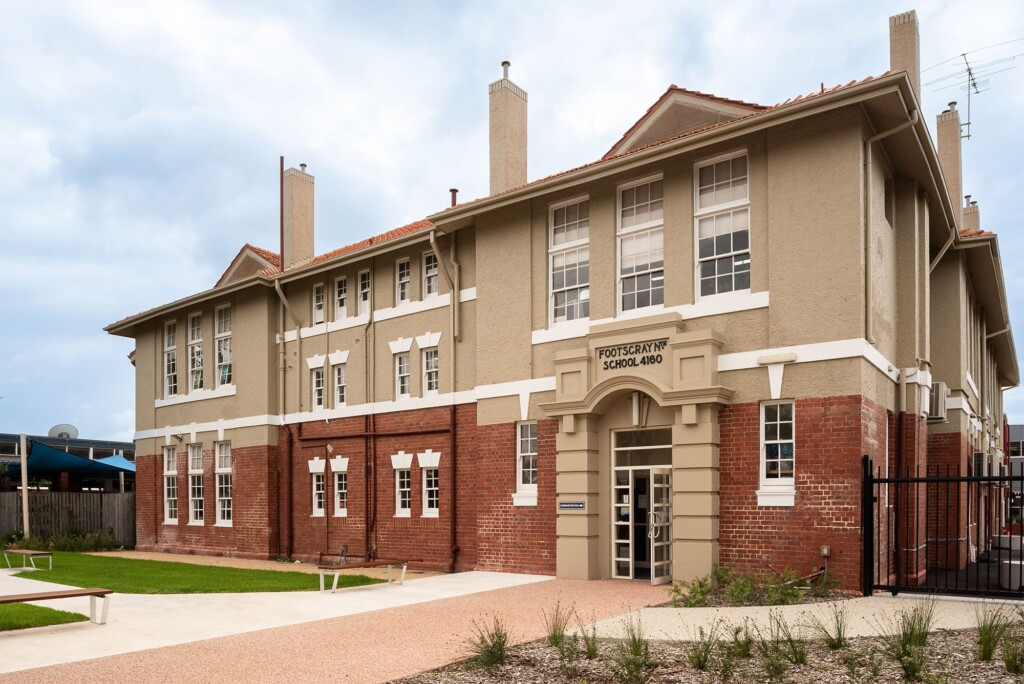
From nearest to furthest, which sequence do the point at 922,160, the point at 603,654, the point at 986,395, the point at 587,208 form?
the point at 603,654 → the point at 922,160 → the point at 587,208 → the point at 986,395

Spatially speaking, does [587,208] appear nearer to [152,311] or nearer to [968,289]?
[968,289]

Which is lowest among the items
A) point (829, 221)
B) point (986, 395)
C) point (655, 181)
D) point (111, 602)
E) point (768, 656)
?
point (111, 602)

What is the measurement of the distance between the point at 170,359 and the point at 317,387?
796 centimetres

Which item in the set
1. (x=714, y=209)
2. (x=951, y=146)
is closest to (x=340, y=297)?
(x=714, y=209)

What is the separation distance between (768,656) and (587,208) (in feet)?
36.4

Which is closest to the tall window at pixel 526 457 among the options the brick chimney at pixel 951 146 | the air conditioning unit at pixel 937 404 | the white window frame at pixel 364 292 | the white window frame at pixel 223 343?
the white window frame at pixel 364 292

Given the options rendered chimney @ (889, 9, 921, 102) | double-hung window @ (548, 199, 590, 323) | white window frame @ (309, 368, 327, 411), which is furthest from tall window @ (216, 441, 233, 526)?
rendered chimney @ (889, 9, 921, 102)

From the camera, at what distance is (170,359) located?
30.4 m

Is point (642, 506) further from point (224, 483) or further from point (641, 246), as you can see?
point (224, 483)

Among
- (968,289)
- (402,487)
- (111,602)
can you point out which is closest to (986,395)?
(968,289)

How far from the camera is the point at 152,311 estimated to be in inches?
1168

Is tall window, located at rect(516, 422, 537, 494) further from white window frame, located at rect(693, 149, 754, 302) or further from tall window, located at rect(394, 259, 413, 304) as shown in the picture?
tall window, located at rect(394, 259, 413, 304)

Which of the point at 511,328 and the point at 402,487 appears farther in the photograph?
the point at 402,487

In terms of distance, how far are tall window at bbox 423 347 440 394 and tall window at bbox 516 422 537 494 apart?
3745 millimetres
